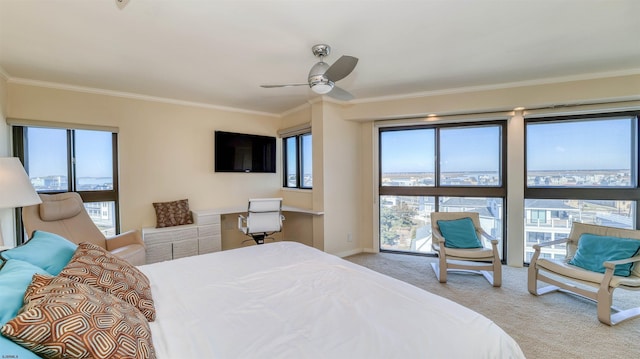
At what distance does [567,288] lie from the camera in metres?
2.52

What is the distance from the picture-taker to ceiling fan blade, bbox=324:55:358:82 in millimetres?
1910

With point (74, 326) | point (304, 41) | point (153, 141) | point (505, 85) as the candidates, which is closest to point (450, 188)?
point (505, 85)

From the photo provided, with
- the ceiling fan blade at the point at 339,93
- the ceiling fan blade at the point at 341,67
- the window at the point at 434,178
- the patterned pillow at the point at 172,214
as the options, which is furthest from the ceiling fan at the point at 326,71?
the patterned pillow at the point at 172,214

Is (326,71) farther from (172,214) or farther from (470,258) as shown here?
(172,214)

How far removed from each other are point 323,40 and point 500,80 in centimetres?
244

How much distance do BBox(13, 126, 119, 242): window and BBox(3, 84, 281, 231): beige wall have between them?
173mm

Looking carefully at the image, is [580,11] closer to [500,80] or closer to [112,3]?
[500,80]

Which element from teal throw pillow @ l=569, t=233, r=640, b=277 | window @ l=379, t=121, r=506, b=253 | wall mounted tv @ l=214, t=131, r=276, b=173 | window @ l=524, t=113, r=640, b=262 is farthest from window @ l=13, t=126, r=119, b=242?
window @ l=524, t=113, r=640, b=262

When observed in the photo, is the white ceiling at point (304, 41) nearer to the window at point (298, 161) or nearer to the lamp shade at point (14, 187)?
the lamp shade at point (14, 187)

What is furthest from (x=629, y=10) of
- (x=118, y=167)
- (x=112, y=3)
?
(x=118, y=167)

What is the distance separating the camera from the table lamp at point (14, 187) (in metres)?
1.76

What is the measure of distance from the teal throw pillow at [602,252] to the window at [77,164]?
5.58m

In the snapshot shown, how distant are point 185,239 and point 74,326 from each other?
9.78 ft

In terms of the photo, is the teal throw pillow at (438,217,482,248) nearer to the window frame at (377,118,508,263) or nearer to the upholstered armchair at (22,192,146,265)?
the window frame at (377,118,508,263)
